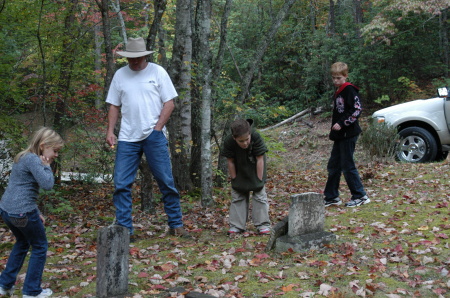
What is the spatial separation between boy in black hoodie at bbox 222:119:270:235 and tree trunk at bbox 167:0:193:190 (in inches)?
93.8

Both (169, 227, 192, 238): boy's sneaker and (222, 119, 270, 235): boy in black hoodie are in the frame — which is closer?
(222, 119, 270, 235): boy in black hoodie

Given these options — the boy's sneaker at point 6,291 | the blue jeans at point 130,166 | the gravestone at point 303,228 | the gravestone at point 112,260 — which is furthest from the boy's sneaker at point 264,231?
the boy's sneaker at point 6,291

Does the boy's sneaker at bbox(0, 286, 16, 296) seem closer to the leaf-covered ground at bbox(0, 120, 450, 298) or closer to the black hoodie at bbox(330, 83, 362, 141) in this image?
the leaf-covered ground at bbox(0, 120, 450, 298)

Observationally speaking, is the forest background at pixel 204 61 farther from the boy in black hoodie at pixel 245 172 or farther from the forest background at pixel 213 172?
the boy in black hoodie at pixel 245 172

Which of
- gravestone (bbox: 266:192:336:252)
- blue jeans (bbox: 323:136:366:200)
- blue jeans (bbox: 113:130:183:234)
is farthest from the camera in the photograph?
blue jeans (bbox: 323:136:366:200)

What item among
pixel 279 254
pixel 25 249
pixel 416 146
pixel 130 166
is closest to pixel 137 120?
pixel 130 166

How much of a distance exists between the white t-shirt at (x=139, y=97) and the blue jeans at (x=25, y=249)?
1.63 metres

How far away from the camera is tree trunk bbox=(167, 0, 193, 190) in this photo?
778cm

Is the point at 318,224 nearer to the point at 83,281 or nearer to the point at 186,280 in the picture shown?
the point at 186,280

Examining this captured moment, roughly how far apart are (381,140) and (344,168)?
431 cm

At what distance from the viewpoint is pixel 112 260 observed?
13.3ft

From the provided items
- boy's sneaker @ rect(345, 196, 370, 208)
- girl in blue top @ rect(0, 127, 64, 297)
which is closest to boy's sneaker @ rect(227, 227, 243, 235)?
boy's sneaker @ rect(345, 196, 370, 208)

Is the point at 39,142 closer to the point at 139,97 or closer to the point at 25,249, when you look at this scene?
the point at 25,249

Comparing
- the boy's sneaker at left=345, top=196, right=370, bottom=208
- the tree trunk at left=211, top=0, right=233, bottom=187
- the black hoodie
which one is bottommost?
the boy's sneaker at left=345, top=196, right=370, bottom=208
